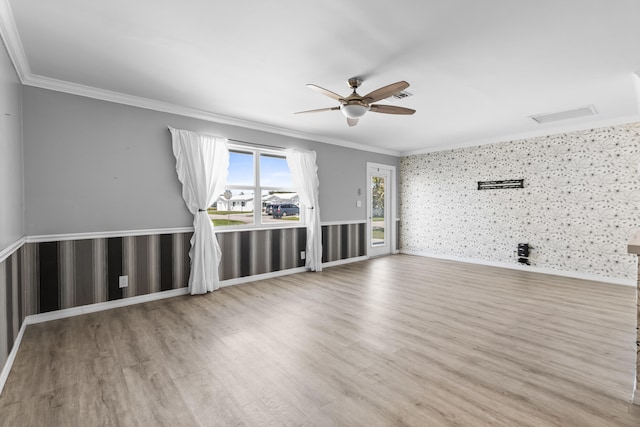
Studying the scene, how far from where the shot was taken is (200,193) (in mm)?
4188

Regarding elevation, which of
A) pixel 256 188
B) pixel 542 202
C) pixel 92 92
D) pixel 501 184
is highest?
pixel 92 92

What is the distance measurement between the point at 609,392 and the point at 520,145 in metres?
4.85

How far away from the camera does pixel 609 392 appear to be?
6.43 feet

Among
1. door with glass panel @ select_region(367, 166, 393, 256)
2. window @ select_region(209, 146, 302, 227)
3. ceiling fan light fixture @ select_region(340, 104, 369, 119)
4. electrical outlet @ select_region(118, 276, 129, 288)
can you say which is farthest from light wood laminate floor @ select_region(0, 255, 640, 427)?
door with glass panel @ select_region(367, 166, 393, 256)

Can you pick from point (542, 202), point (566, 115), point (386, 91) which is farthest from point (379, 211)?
point (386, 91)

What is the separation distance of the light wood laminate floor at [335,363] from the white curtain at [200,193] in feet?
1.31

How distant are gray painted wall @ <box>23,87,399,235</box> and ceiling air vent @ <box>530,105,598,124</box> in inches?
196

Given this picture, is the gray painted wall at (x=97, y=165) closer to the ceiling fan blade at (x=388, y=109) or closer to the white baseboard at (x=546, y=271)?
the ceiling fan blade at (x=388, y=109)

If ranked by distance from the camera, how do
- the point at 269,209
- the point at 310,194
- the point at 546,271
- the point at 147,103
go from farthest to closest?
the point at 310,194 → the point at 546,271 → the point at 269,209 → the point at 147,103

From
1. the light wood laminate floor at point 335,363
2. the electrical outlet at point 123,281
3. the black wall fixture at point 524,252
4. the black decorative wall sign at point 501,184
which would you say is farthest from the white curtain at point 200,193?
the black wall fixture at point 524,252

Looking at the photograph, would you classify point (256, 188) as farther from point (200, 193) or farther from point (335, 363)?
point (335, 363)

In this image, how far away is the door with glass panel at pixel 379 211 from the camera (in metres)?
7.03

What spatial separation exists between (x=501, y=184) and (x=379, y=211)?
2622 mm

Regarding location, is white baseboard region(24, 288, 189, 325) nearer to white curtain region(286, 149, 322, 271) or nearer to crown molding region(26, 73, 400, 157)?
white curtain region(286, 149, 322, 271)
